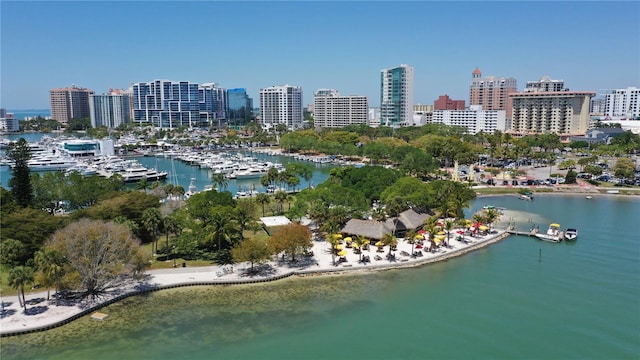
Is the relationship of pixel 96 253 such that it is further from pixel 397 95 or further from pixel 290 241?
pixel 397 95

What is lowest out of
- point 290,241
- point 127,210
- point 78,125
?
point 290,241

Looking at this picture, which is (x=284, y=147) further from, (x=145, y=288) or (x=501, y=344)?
(x=501, y=344)

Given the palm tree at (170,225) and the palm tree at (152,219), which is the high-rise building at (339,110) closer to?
the palm tree at (170,225)

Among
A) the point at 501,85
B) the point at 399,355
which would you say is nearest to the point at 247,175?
the point at 399,355

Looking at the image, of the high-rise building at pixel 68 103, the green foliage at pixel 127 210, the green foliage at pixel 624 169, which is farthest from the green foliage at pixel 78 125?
the green foliage at pixel 624 169

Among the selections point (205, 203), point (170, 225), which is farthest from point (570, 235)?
point (170, 225)

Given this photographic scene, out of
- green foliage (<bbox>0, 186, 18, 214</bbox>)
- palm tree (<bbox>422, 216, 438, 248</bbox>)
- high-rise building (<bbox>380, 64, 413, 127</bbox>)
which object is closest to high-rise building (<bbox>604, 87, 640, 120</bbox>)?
high-rise building (<bbox>380, 64, 413, 127</bbox>)
